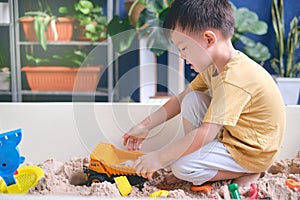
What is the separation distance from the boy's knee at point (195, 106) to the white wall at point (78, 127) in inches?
3.6

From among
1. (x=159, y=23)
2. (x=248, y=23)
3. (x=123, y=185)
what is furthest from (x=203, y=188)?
(x=248, y=23)

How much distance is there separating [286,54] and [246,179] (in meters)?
1.50

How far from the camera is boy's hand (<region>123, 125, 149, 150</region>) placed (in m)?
0.99

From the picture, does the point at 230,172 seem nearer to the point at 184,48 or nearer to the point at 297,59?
the point at 184,48

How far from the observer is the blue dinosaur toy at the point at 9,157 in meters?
0.81

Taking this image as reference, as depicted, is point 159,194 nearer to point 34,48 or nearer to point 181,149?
point 181,149

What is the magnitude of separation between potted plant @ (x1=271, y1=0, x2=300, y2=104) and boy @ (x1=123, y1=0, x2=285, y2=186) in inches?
49.3

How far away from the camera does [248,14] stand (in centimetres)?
224

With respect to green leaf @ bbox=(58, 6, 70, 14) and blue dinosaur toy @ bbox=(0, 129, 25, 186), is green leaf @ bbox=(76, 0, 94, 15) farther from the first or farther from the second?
blue dinosaur toy @ bbox=(0, 129, 25, 186)

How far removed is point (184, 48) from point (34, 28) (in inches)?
70.8

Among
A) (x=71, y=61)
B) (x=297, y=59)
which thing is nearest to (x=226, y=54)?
(x=297, y=59)

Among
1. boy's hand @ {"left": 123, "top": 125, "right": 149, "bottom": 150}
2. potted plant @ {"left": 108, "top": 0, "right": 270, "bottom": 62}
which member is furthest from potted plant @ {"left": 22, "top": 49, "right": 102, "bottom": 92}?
boy's hand @ {"left": 123, "top": 125, "right": 149, "bottom": 150}

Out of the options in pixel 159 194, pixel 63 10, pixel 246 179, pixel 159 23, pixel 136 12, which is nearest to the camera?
pixel 159 194

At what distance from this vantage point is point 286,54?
2.25m
